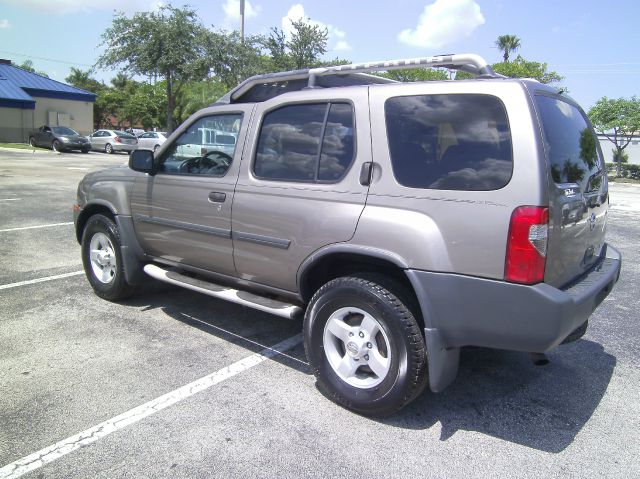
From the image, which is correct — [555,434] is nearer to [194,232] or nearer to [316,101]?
[316,101]

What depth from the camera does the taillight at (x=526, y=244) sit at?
2.67m

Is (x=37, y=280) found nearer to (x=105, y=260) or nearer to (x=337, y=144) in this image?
(x=105, y=260)

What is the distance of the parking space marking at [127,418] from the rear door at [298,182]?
2.13 ft

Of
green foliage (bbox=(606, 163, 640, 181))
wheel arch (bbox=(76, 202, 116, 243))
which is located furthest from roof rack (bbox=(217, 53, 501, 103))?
green foliage (bbox=(606, 163, 640, 181))

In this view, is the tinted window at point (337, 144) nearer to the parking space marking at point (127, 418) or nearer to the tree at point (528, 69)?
the parking space marking at point (127, 418)

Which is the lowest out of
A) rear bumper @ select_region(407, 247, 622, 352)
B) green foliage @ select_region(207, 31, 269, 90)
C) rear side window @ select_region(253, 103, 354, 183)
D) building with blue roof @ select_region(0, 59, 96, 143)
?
rear bumper @ select_region(407, 247, 622, 352)

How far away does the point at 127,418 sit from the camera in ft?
10.4

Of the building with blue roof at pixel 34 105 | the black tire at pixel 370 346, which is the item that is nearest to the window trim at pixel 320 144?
the black tire at pixel 370 346

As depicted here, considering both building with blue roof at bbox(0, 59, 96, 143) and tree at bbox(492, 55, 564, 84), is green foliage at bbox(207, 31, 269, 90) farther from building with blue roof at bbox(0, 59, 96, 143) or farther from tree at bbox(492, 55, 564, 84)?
tree at bbox(492, 55, 564, 84)

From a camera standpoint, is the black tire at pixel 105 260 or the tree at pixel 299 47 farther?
the tree at pixel 299 47

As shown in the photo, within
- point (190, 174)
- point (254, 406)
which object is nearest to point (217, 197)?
point (190, 174)

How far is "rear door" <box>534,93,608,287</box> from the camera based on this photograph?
2.82 m

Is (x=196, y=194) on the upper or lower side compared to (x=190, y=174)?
lower

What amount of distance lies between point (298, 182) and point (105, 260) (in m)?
2.57
